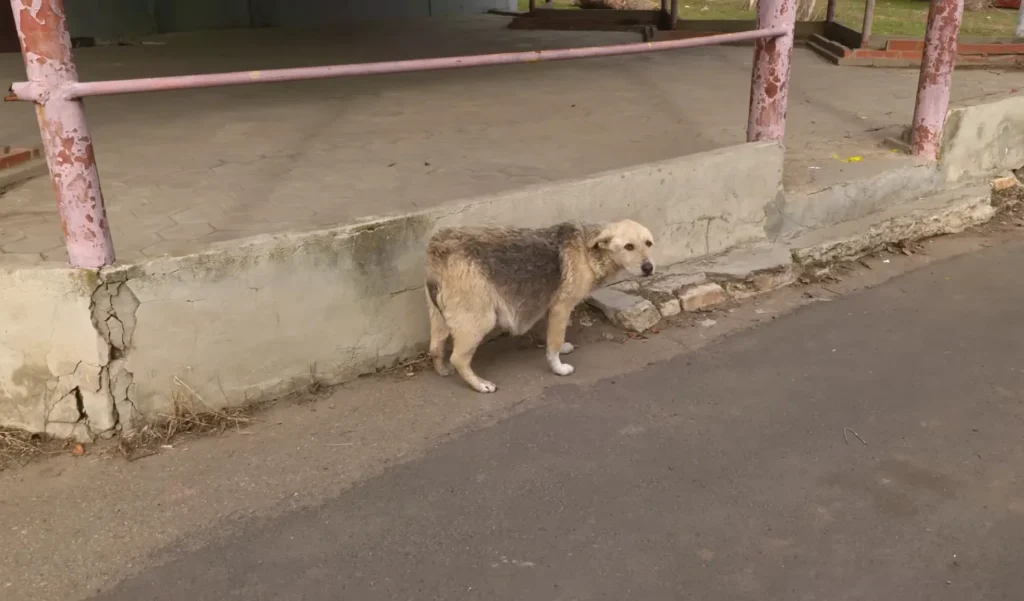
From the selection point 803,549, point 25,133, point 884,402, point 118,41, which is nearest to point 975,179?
point 884,402

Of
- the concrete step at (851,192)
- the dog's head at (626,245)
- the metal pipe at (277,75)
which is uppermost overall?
the metal pipe at (277,75)

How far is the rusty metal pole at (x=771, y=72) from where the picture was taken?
474 centimetres

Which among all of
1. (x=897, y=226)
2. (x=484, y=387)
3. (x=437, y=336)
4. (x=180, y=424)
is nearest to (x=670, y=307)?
(x=484, y=387)

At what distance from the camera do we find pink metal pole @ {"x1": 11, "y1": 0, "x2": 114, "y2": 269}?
9.24 feet

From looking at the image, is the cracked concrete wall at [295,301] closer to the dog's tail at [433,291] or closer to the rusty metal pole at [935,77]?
the dog's tail at [433,291]

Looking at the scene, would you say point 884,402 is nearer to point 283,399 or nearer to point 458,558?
point 458,558

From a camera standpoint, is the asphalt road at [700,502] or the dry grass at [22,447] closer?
the asphalt road at [700,502]

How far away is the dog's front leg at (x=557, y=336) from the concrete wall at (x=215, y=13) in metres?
8.21

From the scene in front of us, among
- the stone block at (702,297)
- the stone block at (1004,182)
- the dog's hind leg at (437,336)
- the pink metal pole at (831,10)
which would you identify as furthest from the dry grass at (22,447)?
the pink metal pole at (831,10)

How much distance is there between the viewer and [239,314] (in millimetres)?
3398

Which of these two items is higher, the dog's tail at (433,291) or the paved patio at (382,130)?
the paved patio at (382,130)

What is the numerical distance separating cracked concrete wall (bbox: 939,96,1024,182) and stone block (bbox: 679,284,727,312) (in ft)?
8.07

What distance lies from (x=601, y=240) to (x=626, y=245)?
0.11m

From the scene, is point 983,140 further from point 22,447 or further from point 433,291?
point 22,447
